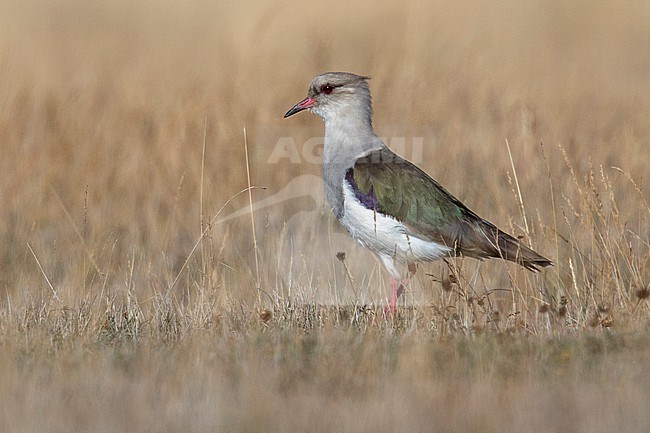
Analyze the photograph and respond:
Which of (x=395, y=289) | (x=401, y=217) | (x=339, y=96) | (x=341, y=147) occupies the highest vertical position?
(x=339, y=96)

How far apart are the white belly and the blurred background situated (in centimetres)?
36

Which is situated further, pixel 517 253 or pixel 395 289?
pixel 395 289

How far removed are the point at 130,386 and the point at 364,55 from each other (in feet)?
26.5

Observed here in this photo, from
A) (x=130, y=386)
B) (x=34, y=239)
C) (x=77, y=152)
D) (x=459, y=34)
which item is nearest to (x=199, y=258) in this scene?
(x=34, y=239)

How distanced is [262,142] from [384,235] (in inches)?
150

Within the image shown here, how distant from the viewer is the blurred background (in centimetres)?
875

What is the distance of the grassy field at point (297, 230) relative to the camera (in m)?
4.60

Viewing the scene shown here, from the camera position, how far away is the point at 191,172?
1017 centimetres

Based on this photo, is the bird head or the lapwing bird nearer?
the lapwing bird

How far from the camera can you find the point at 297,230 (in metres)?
9.31

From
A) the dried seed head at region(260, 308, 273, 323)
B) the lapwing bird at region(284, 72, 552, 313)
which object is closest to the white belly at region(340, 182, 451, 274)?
the lapwing bird at region(284, 72, 552, 313)

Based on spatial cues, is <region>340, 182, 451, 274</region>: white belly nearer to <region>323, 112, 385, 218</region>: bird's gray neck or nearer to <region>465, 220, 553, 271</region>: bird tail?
<region>323, 112, 385, 218</region>: bird's gray neck

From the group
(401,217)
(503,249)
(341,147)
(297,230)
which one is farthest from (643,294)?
(297,230)

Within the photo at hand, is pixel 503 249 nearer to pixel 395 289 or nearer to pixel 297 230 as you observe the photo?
pixel 395 289
